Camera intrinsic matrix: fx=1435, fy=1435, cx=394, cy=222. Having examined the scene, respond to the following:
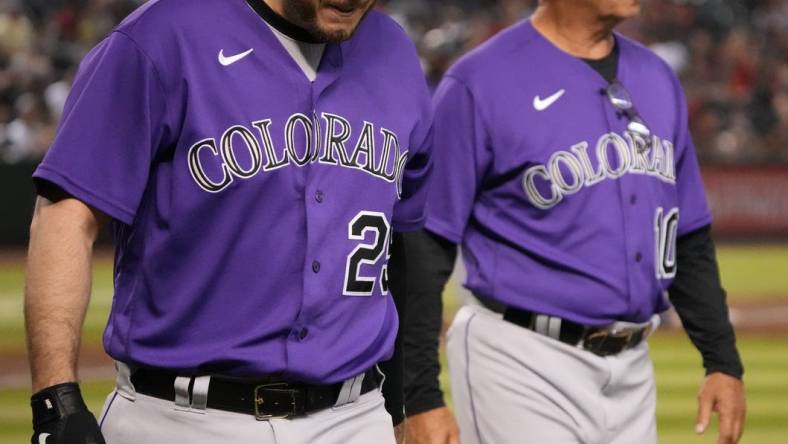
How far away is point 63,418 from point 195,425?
35cm

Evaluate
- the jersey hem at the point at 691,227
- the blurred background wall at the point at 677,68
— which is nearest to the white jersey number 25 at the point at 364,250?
the jersey hem at the point at 691,227

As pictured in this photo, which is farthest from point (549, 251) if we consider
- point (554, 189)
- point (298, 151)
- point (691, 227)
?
point (298, 151)

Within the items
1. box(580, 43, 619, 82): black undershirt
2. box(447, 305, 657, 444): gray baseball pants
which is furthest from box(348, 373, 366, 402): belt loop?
box(580, 43, 619, 82): black undershirt

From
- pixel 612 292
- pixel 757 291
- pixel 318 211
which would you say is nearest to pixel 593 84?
pixel 612 292

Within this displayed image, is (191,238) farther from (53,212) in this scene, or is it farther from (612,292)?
(612,292)

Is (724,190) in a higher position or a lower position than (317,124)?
lower

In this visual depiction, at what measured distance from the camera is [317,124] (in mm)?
2746

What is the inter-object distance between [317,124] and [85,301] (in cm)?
58

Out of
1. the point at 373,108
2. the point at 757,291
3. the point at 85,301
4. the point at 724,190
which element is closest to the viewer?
the point at 85,301

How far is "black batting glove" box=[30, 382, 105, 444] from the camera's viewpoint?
2324mm

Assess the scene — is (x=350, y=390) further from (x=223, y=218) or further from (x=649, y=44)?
(x=649, y=44)

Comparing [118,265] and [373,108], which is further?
[373,108]

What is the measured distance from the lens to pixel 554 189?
3852mm

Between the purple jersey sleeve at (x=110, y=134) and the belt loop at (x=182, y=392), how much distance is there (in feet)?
1.04
